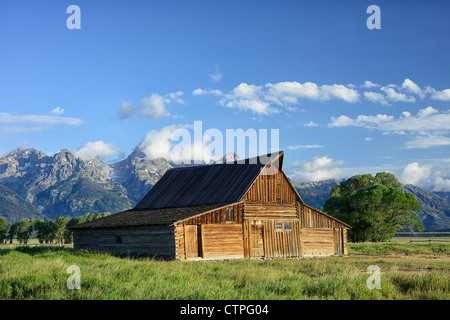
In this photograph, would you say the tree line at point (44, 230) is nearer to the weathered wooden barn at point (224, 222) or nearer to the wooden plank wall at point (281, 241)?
the weathered wooden barn at point (224, 222)

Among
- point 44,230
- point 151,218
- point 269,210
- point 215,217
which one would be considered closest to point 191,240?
point 215,217

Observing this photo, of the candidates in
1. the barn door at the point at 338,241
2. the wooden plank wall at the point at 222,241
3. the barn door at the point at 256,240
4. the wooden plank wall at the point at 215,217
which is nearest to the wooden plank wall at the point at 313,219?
the barn door at the point at 338,241

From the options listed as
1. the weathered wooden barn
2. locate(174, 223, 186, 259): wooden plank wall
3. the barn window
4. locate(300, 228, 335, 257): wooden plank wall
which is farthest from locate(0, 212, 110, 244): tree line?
locate(174, 223, 186, 259): wooden plank wall

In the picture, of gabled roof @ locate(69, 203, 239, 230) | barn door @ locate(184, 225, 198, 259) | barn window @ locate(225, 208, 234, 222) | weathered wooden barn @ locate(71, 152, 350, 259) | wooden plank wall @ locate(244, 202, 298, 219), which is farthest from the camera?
wooden plank wall @ locate(244, 202, 298, 219)

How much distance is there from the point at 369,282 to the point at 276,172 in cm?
2439

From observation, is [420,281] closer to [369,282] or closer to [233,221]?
[369,282]

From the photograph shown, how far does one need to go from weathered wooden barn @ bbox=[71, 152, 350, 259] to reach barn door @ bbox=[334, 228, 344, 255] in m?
0.09

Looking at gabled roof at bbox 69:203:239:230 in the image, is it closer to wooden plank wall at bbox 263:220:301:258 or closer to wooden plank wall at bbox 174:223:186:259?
wooden plank wall at bbox 174:223:186:259

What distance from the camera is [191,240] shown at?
33625 mm

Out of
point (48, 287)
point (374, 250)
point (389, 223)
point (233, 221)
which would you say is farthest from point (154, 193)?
point (389, 223)

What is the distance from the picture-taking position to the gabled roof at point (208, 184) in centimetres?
3834

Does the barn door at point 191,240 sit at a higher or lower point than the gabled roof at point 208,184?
lower

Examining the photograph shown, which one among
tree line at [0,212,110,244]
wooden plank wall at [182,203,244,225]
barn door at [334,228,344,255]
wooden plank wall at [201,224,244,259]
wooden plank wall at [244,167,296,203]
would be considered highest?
wooden plank wall at [244,167,296,203]

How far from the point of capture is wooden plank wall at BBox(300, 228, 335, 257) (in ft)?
134
